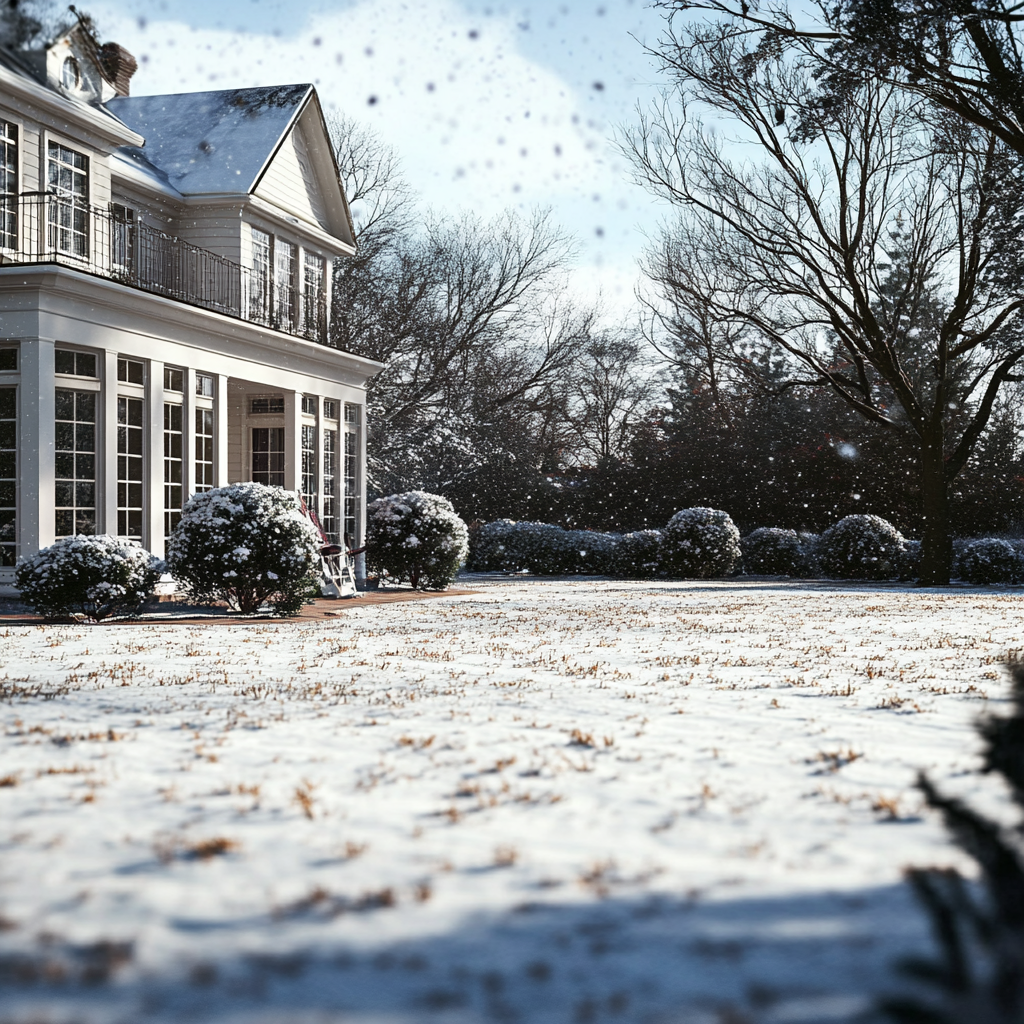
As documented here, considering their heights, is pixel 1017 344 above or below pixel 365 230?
below

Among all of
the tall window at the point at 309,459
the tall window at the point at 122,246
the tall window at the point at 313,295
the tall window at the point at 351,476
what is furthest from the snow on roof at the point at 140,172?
the tall window at the point at 351,476

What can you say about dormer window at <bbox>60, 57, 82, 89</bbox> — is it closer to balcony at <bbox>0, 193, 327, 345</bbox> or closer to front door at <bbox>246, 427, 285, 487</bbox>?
balcony at <bbox>0, 193, 327, 345</bbox>

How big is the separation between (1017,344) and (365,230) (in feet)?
61.3

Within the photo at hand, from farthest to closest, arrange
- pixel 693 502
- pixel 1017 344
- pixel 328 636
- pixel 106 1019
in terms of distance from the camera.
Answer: pixel 693 502, pixel 1017 344, pixel 328 636, pixel 106 1019

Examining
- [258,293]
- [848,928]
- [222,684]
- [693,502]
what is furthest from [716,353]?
[848,928]

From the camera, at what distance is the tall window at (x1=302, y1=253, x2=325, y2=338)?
19.4m

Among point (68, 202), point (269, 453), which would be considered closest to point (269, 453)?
point (269, 453)

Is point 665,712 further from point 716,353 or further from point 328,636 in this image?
point 716,353

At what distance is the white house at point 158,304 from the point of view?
41.2ft

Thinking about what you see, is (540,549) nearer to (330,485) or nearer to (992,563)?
(330,485)

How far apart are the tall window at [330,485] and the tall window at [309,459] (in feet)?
1.09

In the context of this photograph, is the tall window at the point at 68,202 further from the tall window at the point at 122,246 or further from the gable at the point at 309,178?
the gable at the point at 309,178

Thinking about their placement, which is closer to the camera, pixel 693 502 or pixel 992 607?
pixel 992 607

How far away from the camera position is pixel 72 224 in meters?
14.5
